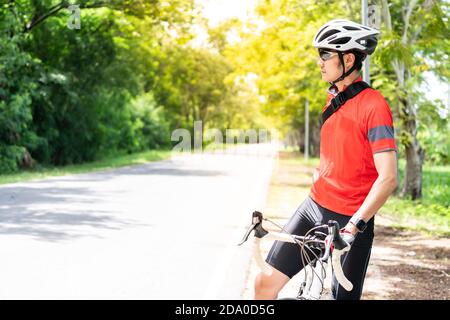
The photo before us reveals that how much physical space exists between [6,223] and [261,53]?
66.4 ft

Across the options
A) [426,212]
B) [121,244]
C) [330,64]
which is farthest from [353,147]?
[426,212]

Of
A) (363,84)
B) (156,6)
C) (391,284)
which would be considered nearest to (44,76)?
(156,6)

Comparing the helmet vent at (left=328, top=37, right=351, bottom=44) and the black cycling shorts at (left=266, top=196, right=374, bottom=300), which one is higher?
the helmet vent at (left=328, top=37, right=351, bottom=44)

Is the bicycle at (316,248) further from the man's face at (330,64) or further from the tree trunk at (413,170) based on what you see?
the tree trunk at (413,170)

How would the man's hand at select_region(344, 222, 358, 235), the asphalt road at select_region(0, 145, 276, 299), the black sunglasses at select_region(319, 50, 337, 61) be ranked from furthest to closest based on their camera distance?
1. the asphalt road at select_region(0, 145, 276, 299)
2. the black sunglasses at select_region(319, 50, 337, 61)
3. the man's hand at select_region(344, 222, 358, 235)

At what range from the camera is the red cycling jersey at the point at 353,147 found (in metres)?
3.29

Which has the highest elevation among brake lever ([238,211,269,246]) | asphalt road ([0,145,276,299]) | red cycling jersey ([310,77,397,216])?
red cycling jersey ([310,77,397,216])

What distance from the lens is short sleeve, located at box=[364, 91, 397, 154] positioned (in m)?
3.25

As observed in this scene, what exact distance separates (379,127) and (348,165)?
0.26 meters

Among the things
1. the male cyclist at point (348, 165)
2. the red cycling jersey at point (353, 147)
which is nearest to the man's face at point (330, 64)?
the male cyclist at point (348, 165)

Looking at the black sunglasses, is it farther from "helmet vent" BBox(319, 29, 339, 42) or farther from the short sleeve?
the short sleeve

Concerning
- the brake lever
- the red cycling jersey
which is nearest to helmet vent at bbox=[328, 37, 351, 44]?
the red cycling jersey

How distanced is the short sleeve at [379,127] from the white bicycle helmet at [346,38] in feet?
0.84

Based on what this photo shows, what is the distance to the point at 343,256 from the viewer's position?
11.5ft
